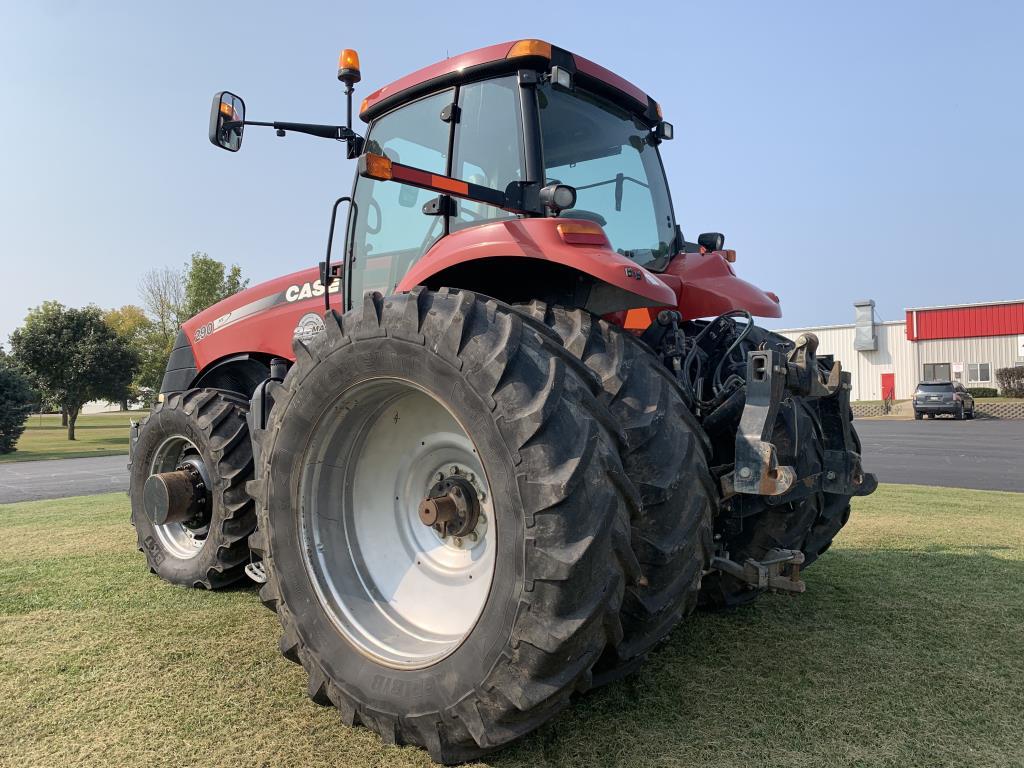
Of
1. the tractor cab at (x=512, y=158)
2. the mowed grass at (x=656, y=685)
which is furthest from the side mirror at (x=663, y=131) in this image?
the mowed grass at (x=656, y=685)

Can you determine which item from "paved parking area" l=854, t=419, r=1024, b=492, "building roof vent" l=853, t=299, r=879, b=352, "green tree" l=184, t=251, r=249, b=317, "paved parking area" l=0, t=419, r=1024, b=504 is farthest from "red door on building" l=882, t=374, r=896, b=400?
"green tree" l=184, t=251, r=249, b=317

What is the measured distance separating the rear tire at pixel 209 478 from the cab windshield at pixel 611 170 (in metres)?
2.49

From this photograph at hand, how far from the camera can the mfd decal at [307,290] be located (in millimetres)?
4320

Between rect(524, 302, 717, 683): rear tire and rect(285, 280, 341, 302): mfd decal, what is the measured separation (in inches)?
92.3

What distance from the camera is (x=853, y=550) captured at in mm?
5074

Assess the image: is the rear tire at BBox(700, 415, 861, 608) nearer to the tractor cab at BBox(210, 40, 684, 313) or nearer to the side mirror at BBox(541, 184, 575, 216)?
the tractor cab at BBox(210, 40, 684, 313)

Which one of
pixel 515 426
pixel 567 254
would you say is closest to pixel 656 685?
pixel 515 426

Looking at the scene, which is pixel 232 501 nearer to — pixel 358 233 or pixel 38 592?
pixel 38 592

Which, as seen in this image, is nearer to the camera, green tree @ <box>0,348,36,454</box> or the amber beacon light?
the amber beacon light

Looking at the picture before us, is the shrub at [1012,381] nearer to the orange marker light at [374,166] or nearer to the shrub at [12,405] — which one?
the orange marker light at [374,166]

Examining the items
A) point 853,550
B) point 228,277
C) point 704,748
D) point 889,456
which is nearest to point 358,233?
point 704,748

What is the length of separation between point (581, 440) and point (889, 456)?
1410cm

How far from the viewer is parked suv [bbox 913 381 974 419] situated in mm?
26234

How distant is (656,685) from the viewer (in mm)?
2713
